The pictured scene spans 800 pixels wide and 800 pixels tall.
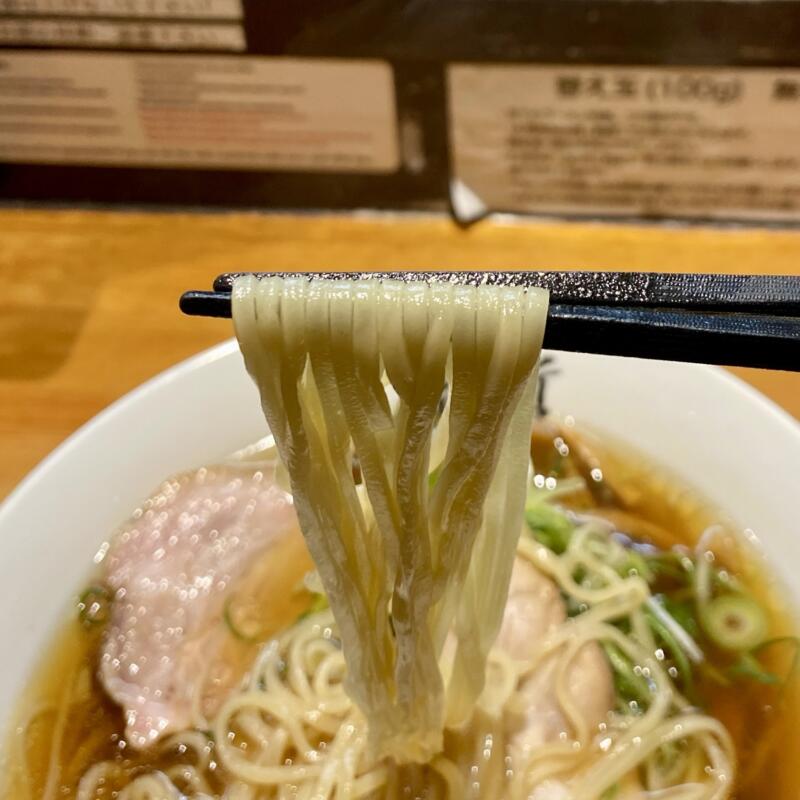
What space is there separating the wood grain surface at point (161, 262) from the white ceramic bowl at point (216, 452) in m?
0.27

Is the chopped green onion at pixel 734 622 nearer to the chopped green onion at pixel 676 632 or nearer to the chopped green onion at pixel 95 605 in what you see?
the chopped green onion at pixel 676 632

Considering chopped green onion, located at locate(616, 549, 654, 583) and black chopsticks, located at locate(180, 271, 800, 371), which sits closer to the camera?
black chopsticks, located at locate(180, 271, 800, 371)

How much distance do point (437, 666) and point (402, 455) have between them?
0.32 m

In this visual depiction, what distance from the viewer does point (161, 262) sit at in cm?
196

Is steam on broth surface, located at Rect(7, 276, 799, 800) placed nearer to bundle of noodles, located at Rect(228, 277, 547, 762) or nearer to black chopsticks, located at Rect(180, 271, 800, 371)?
bundle of noodles, located at Rect(228, 277, 547, 762)

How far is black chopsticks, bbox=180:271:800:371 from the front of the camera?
780 millimetres

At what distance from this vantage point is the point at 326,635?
1381mm

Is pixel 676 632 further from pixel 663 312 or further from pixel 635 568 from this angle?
pixel 663 312

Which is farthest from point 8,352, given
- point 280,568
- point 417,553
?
point 417,553

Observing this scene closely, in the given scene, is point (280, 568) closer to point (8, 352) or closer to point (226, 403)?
point (226, 403)

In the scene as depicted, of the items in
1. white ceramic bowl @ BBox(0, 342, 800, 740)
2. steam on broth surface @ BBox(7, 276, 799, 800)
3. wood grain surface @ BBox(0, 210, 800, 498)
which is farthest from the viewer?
wood grain surface @ BBox(0, 210, 800, 498)

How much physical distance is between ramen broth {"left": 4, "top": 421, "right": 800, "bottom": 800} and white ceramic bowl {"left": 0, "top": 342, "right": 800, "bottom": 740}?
3 cm

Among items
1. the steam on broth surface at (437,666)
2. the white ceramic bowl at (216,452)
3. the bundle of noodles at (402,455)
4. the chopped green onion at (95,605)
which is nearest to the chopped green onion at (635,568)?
the steam on broth surface at (437,666)

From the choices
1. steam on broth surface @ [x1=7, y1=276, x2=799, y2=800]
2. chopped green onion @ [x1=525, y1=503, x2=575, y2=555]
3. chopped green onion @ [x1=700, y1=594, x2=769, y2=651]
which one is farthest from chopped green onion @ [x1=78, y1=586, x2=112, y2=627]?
chopped green onion @ [x1=700, y1=594, x2=769, y2=651]
